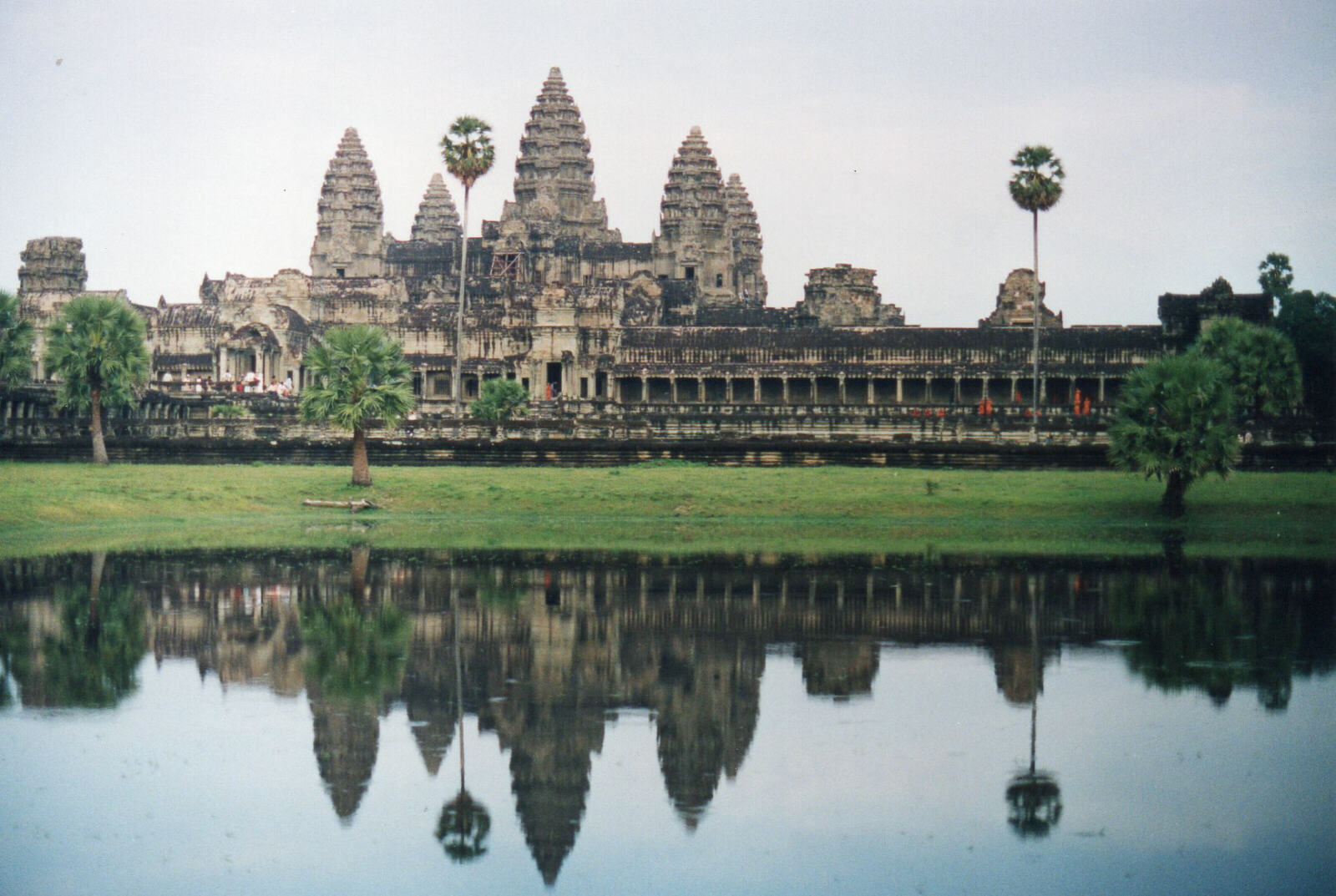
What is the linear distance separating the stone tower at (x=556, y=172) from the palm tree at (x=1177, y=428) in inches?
2907

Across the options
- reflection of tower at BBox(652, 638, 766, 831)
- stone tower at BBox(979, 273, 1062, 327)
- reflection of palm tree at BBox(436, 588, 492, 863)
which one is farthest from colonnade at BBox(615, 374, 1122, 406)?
reflection of palm tree at BBox(436, 588, 492, 863)

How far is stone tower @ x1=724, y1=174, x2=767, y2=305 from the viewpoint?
131750 mm

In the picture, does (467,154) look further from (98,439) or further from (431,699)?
(431,699)

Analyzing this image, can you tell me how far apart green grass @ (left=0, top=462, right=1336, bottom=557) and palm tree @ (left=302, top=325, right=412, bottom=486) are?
165 centimetres

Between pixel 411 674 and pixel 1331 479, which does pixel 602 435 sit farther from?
pixel 411 674

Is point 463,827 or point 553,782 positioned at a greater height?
point 553,782

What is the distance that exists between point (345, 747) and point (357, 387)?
106 feet

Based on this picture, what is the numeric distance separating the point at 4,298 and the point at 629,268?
55.9 meters

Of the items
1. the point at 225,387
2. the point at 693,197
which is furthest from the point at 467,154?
the point at 693,197

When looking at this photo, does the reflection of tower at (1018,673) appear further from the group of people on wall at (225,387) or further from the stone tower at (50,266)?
the stone tower at (50,266)

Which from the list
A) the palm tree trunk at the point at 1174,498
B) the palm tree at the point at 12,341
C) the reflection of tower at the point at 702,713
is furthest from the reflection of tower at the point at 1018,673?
the palm tree at the point at 12,341

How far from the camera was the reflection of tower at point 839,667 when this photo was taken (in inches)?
882

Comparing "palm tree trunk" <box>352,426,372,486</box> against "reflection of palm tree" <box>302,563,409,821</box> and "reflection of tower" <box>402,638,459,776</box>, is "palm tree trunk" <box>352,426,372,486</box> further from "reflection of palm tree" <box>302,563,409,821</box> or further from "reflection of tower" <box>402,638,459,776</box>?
"reflection of tower" <box>402,638,459,776</box>

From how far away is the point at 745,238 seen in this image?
13325cm
